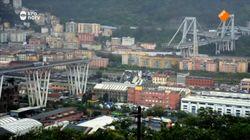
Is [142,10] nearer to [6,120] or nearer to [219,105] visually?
[219,105]

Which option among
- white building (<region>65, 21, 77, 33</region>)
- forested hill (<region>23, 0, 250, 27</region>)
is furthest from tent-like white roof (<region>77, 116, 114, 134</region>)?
forested hill (<region>23, 0, 250, 27</region>)

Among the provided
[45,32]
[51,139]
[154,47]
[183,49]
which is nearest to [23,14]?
[45,32]

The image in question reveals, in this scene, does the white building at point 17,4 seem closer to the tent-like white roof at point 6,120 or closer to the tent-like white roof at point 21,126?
the tent-like white roof at point 6,120

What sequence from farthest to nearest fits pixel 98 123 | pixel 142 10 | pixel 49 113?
pixel 142 10
pixel 49 113
pixel 98 123

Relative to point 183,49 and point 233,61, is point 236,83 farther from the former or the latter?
point 183,49

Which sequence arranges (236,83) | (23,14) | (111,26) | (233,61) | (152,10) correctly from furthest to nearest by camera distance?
(152,10) → (111,26) → (23,14) → (233,61) → (236,83)

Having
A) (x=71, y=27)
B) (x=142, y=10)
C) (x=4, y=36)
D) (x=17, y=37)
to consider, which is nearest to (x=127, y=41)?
(x=71, y=27)

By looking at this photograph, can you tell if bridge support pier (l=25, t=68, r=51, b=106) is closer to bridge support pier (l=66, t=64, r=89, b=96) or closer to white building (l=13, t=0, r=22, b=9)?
bridge support pier (l=66, t=64, r=89, b=96)

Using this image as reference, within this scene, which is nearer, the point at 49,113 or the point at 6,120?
the point at 6,120
